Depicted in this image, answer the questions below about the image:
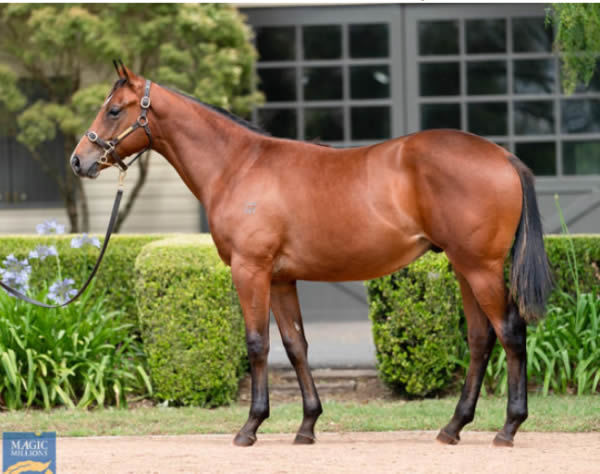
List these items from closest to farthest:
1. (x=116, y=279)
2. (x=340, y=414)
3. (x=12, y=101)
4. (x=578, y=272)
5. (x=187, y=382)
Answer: (x=340, y=414) → (x=187, y=382) → (x=578, y=272) → (x=116, y=279) → (x=12, y=101)

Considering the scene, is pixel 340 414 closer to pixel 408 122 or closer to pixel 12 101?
pixel 408 122

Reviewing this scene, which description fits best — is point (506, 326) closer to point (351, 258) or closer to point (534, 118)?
point (351, 258)

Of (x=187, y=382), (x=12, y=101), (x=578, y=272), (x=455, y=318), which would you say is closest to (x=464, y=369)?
(x=455, y=318)

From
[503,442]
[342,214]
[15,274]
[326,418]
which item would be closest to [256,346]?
[342,214]

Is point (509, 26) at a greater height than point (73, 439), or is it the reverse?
point (509, 26)

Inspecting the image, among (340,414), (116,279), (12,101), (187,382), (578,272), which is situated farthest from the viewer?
(12,101)

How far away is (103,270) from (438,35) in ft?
17.0

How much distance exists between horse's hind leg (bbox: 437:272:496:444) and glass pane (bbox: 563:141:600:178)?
5720 millimetres

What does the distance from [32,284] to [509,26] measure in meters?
6.32

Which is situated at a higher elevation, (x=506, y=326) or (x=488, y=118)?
(x=488, y=118)

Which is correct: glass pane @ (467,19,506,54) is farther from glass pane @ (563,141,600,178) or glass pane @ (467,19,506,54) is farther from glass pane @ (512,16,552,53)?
glass pane @ (563,141,600,178)

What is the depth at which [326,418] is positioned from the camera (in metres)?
6.05

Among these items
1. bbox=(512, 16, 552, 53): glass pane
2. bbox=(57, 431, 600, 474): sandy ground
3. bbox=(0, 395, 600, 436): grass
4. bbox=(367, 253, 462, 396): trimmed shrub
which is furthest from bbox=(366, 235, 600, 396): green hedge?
bbox=(512, 16, 552, 53): glass pane

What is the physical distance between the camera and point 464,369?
698 cm
